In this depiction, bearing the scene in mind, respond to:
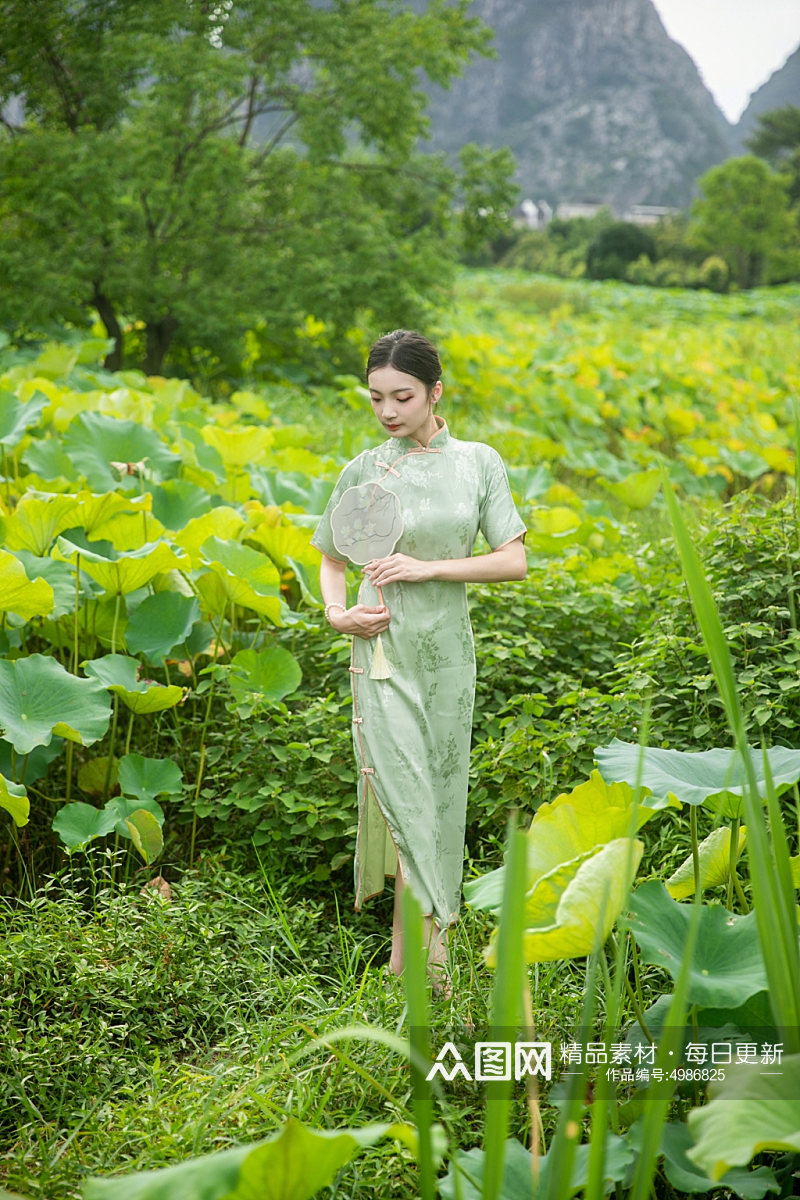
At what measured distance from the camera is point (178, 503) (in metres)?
2.87

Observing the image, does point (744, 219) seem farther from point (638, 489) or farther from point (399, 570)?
point (399, 570)

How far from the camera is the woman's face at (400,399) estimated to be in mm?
1667

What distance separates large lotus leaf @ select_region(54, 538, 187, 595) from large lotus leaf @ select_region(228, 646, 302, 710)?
26 cm

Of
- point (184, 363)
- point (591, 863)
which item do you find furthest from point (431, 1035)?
point (184, 363)

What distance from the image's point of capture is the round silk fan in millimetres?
1709

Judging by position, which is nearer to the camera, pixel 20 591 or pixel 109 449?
pixel 20 591

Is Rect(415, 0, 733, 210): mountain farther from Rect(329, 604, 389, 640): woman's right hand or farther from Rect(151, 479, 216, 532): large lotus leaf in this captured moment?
Rect(329, 604, 389, 640): woman's right hand

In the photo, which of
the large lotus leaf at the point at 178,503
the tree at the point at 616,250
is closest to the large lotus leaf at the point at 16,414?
the large lotus leaf at the point at 178,503

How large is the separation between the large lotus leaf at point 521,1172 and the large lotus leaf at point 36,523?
1.60 m

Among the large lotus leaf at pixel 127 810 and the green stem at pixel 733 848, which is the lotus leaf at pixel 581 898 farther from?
the large lotus leaf at pixel 127 810

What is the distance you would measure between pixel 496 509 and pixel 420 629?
0.82 feet

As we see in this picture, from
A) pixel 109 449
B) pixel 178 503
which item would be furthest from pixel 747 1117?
pixel 109 449

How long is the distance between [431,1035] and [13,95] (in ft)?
20.6

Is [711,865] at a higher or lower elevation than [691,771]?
lower
